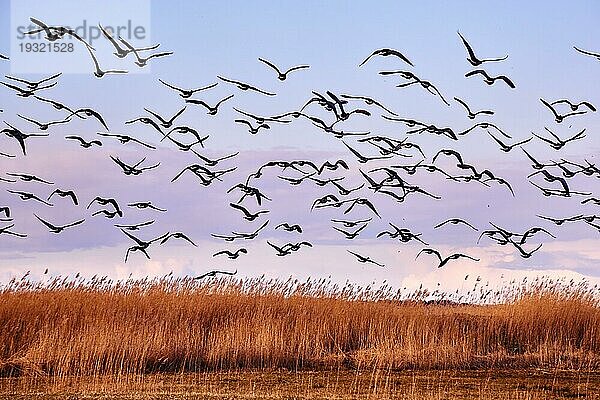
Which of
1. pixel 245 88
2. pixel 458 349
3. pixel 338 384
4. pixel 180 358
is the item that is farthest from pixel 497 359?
pixel 245 88

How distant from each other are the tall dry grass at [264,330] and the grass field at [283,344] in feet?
0.08

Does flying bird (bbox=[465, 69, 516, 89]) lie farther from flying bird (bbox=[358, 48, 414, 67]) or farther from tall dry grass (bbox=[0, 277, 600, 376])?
tall dry grass (bbox=[0, 277, 600, 376])

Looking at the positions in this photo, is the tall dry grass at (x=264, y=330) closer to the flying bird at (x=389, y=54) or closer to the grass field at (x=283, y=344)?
the grass field at (x=283, y=344)

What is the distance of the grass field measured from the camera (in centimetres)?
1250

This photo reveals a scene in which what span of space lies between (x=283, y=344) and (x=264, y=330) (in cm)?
44

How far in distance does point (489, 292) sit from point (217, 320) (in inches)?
258

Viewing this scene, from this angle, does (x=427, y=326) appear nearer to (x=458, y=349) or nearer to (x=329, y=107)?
(x=458, y=349)

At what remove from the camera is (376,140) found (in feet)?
36.6

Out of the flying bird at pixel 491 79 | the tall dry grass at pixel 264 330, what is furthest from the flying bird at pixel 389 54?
the tall dry grass at pixel 264 330

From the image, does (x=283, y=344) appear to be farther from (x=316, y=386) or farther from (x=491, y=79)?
(x=491, y=79)

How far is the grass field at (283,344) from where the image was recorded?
12500mm

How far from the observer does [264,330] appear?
1543 cm

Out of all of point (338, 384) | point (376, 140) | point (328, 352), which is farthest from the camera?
point (328, 352)

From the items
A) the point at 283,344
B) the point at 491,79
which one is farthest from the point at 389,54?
the point at 283,344
